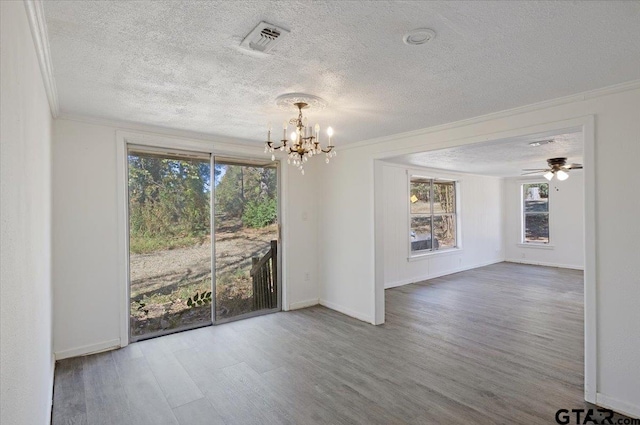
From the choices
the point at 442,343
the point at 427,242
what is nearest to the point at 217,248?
the point at 442,343

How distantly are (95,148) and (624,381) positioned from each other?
514 cm

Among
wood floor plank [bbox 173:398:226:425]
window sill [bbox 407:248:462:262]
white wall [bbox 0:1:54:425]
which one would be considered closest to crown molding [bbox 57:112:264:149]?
white wall [bbox 0:1:54:425]

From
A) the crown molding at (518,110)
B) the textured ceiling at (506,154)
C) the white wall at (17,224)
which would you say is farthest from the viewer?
the textured ceiling at (506,154)

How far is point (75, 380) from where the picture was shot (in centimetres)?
291

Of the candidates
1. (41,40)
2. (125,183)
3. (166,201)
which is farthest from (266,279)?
(41,40)

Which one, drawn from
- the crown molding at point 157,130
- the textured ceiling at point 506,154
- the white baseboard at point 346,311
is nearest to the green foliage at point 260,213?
the crown molding at point 157,130

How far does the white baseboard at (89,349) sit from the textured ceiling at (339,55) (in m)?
2.38

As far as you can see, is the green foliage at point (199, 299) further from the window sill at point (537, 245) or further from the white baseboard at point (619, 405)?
the window sill at point (537, 245)

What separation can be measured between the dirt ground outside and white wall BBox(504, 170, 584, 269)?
7275mm

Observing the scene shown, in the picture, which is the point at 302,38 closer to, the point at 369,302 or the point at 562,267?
the point at 369,302

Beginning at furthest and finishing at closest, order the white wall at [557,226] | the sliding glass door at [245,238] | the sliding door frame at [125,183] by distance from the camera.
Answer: the white wall at [557,226], the sliding glass door at [245,238], the sliding door frame at [125,183]

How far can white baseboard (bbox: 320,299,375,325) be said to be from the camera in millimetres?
4443

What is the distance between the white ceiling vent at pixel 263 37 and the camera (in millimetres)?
1681

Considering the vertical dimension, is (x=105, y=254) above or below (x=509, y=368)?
above
